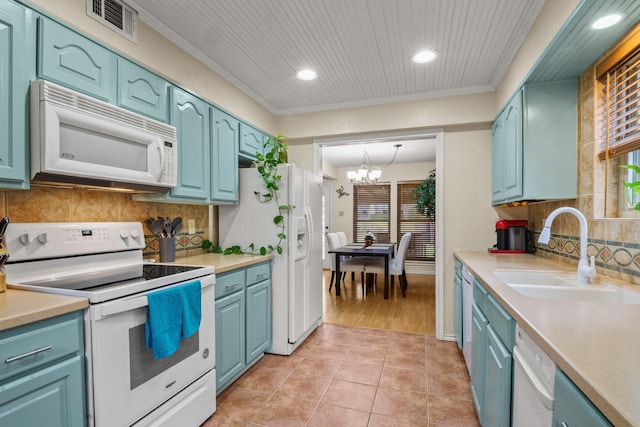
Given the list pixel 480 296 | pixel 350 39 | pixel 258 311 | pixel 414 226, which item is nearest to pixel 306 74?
pixel 350 39

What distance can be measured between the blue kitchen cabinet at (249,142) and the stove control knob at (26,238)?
1.58 metres

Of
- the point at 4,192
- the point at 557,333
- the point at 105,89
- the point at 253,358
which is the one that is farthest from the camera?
the point at 253,358

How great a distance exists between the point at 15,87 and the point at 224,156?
4.39 feet

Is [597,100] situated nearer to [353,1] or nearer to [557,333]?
[353,1]

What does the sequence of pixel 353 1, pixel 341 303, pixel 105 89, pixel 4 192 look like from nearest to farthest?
pixel 4 192
pixel 105 89
pixel 353 1
pixel 341 303

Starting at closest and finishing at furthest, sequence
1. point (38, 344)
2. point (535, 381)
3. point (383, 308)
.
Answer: point (535, 381) → point (38, 344) → point (383, 308)

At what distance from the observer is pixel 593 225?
1.80 m

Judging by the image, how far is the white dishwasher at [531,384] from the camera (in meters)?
0.85

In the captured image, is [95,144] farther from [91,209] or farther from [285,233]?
[285,233]

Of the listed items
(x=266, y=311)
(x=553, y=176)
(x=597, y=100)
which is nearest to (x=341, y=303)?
(x=266, y=311)

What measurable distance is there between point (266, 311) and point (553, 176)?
229cm

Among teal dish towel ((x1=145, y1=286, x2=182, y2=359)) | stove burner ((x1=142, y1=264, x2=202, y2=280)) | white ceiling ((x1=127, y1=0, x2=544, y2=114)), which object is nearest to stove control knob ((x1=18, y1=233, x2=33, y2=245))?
stove burner ((x1=142, y1=264, x2=202, y2=280))

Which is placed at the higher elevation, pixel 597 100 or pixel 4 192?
pixel 597 100

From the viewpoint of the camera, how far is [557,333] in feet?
2.86
